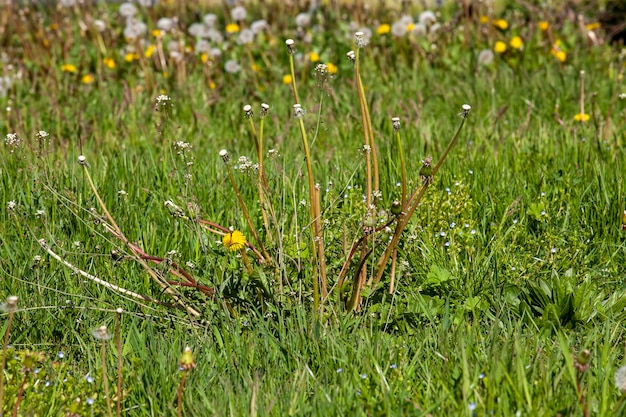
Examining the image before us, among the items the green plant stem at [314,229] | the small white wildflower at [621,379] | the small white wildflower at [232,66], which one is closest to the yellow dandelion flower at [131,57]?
the small white wildflower at [232,66]

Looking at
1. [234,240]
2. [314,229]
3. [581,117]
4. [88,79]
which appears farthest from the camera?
[88,79]

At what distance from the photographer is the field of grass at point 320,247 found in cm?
218

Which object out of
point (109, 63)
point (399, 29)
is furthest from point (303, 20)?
point (109, 63)

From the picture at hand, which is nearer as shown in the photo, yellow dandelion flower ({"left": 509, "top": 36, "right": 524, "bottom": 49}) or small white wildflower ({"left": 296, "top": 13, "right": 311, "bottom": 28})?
yellow dandelion flower ({"left": 509, "top": 36, "right": 524, "bottom": 49})

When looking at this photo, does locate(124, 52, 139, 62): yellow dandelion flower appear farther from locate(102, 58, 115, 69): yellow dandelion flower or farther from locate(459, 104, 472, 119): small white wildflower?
locate(459, 104, 472, 119): small white wildflower

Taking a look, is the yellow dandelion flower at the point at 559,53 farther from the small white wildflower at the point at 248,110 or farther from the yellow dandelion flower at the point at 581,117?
the small white wildflower at the point at 248,110

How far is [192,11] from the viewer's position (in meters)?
7.02

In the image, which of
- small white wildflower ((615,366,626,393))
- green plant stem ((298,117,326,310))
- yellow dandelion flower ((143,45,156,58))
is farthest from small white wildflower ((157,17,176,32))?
small white wildflower ((615,366,626,393))

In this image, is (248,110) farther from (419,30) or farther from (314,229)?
(419,30)

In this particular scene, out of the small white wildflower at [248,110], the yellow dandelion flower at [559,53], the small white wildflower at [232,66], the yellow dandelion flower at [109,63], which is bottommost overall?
the yellow dandelion flower at [109,63]

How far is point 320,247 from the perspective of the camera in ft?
8.13

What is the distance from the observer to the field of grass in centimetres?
218

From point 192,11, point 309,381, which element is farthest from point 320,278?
point 192,11

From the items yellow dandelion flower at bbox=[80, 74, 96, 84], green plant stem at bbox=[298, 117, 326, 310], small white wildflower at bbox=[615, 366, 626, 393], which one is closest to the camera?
small white wildflower at bbox=[615, 366, 626, 393]
